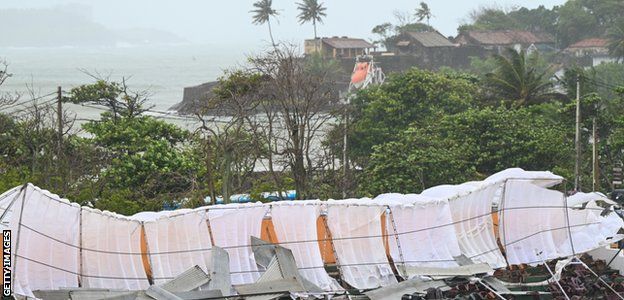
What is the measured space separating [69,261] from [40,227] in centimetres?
71

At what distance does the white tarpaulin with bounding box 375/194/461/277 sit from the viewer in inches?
637

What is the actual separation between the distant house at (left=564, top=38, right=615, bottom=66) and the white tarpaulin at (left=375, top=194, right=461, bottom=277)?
64683 millimetres

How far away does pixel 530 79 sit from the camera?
3769 cm

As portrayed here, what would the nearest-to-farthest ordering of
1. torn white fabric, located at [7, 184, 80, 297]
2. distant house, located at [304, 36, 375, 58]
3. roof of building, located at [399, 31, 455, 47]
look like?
torn white fabric, located at [7, 184, 80, 297] < roof of building, located at [399, 31, 455, 47] < distant house, located at [304, 36, 375, 58]

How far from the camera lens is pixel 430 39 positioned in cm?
8106

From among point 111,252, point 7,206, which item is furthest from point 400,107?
point 7,206

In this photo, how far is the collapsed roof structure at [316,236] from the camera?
1444 cm

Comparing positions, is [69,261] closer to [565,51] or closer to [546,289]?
[546,289]

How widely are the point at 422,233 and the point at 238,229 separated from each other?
3.23 m

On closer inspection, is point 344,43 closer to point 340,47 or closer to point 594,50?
point 340,47

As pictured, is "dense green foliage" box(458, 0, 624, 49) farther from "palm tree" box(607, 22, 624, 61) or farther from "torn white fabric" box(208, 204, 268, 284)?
"torn white fabric" box(208, 204, 268, 284)

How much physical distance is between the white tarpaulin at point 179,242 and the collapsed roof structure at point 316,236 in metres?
0.02

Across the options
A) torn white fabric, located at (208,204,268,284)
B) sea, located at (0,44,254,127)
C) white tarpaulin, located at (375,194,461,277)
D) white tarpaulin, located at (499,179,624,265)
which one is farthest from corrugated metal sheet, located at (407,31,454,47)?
torn white fabric, located at (208,204,268,284)

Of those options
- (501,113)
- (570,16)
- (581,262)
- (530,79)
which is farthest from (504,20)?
(581,262)
